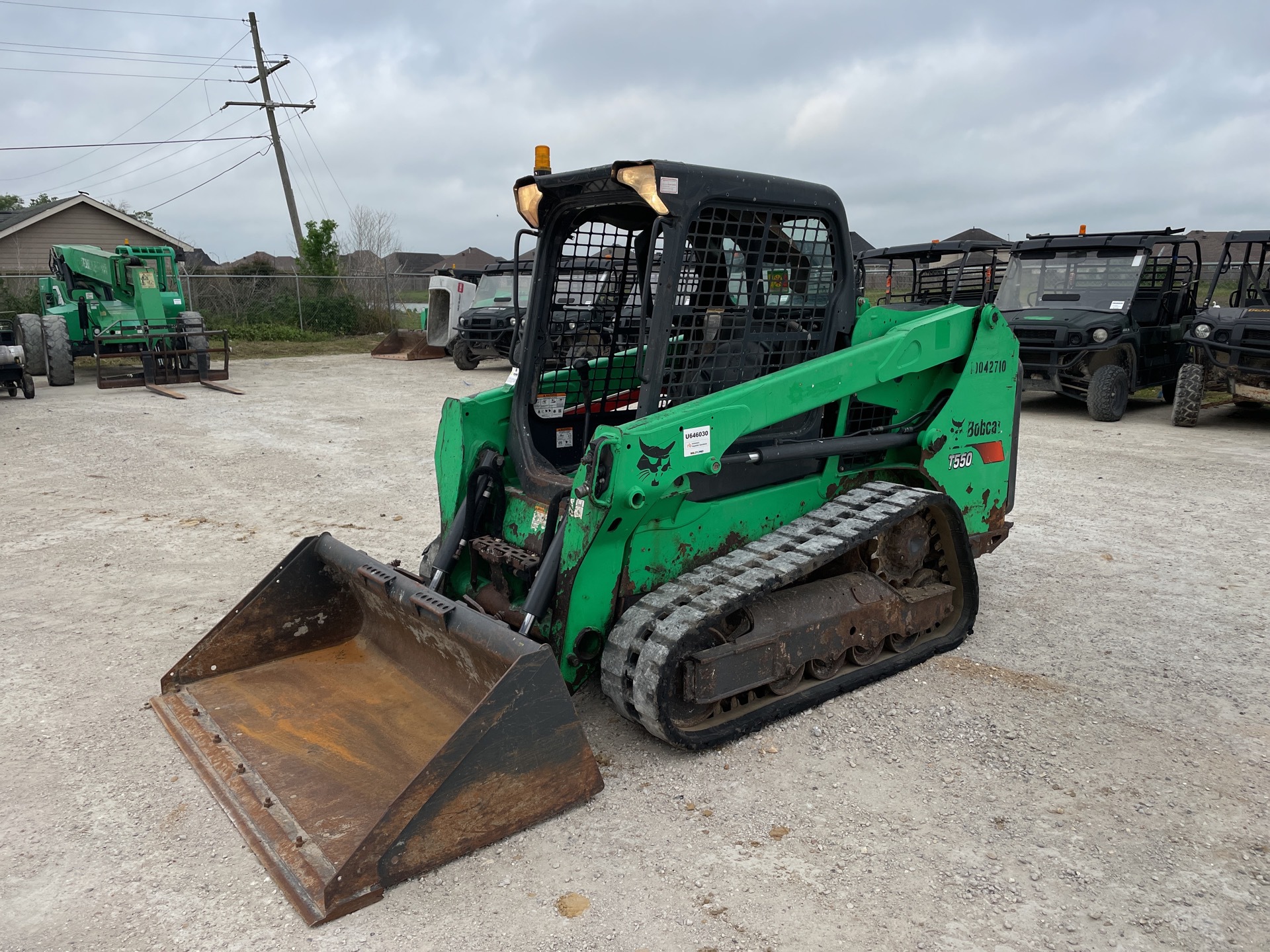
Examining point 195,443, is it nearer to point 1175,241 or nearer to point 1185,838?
point 1185,838

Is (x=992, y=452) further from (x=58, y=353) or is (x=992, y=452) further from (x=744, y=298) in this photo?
(x=58, y=353)

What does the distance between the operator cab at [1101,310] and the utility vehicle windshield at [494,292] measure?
29.8 feet

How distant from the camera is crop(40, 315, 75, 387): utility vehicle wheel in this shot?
1502 centimetres

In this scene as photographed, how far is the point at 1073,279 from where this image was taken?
39.7ft

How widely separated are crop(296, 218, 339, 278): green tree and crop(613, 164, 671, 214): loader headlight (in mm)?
25571

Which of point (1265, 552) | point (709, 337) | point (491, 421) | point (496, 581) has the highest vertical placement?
point (709, 337)

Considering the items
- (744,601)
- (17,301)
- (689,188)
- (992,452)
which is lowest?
(744,601)

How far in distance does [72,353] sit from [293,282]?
414 inches

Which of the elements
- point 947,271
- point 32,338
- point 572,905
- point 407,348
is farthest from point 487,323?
point 572,905

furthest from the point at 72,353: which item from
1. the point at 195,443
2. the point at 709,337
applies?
the point at 709,337

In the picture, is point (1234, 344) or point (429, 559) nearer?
point (429, 559)

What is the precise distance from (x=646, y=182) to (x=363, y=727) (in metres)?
2.32

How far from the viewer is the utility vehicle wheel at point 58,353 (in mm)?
15016

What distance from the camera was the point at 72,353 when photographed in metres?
15.4
